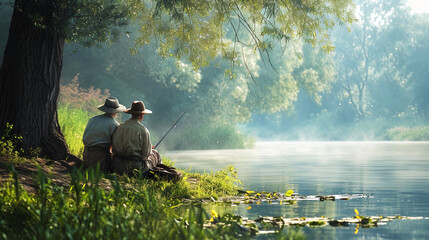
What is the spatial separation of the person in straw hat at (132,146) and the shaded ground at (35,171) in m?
0.83

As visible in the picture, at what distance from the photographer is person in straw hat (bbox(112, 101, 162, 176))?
11289mm

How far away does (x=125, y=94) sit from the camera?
38375 mm

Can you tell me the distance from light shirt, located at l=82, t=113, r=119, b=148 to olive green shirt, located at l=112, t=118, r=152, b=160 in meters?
0.27

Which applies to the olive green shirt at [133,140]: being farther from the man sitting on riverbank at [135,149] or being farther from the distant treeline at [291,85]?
the distant treeline at [291,85]

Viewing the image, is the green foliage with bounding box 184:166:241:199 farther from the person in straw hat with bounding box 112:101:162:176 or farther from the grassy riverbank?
the grassy riverbank

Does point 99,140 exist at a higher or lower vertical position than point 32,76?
lower

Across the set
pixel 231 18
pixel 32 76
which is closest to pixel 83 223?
pixel 32 76

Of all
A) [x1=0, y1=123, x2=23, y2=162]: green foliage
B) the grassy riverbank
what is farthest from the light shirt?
the grassy riverbank

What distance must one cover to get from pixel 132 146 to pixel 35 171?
1.65 m

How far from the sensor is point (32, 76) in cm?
1202

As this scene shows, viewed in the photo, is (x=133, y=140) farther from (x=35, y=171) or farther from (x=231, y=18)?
(x=231, y=18)

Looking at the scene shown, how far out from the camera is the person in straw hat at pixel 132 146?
11.3 meters

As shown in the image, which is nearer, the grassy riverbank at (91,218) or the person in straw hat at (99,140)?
the grassy riverbank at (91,218)

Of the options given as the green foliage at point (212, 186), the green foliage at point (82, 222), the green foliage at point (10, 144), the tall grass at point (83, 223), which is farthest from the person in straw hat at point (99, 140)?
the tall grass at point (83, 223)
